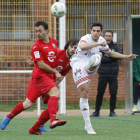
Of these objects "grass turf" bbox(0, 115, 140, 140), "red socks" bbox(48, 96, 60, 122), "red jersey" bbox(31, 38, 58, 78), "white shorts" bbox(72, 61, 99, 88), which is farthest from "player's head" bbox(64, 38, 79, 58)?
"grass turf" bbox(0, 115, 140, 140)

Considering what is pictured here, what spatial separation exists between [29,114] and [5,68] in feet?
5.31

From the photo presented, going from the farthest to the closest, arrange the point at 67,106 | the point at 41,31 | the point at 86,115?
the point at 67,106 < the point at 86,115 < the point at 41,31

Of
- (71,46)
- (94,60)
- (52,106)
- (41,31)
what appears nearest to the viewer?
(52,106)

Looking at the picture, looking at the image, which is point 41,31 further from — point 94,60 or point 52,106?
point 52,106

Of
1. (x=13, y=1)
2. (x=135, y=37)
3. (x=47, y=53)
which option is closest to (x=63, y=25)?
(x=13, y=1)

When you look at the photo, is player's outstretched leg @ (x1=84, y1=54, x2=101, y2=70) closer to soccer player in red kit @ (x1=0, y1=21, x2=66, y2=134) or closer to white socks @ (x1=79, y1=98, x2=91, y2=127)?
soccer player in red kit @ (x1=0, y1=21, x2=66, y2=134)

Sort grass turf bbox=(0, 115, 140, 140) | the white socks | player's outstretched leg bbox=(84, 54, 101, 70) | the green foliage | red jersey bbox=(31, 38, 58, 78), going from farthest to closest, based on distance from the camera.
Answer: the green foliage
the white socks
red jersey bbox=(31, 38, 58, 78)
player's outstretched leg bbox=(84, 54, 101, 70)
grass turf bbox=(0, 115, 140, 140)

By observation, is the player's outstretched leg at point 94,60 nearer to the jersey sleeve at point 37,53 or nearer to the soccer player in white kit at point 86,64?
the soccer player in white kit at point 86,64

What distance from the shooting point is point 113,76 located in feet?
32.3

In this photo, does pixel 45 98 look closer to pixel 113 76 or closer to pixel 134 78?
pixel 113 76

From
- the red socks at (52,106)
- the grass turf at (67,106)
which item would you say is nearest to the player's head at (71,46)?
the red socks at (52,106)

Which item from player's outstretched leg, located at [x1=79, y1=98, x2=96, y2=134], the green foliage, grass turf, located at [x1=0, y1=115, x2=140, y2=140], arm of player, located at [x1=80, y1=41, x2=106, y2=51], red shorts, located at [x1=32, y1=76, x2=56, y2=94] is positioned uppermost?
arm of player, located at [x1=80, y1=41, x2=106, y2=51]

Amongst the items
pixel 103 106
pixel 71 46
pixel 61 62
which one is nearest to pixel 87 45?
pixel 71 46

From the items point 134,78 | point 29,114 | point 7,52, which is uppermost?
point 7,52
